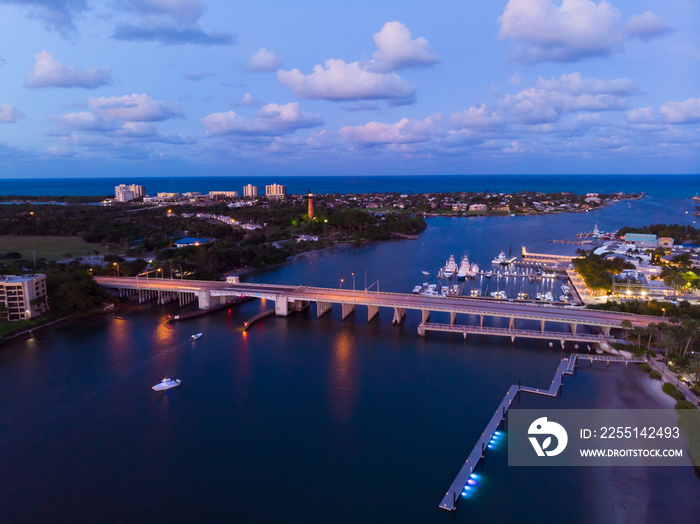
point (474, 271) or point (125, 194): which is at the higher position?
point (125, 194)

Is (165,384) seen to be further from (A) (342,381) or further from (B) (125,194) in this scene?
(B) (125,194)

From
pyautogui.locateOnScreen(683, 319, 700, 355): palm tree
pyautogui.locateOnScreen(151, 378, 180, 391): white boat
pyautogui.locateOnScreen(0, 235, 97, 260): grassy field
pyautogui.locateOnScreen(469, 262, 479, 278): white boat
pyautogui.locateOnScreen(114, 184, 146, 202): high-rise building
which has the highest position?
pyautogui.locateOnScreen(114, 184, 146, 202): high-rise building

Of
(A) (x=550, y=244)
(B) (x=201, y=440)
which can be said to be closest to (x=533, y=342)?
(B) (x=201, y=440)

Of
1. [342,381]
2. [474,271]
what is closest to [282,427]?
[342,381]

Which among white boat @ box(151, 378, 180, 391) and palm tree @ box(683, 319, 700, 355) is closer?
white boat @ box(151, 378, 180, 391)

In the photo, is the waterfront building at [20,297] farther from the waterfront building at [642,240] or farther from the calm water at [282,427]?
the waterfront building at [642,240]

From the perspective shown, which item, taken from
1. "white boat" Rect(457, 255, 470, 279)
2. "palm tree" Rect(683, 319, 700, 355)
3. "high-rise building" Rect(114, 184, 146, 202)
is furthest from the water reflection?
"high-rise building" Rect(114, 184, 146, 202)

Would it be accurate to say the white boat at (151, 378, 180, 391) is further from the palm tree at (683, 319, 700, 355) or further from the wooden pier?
the palm tree at (683, 319, 700, 355)
